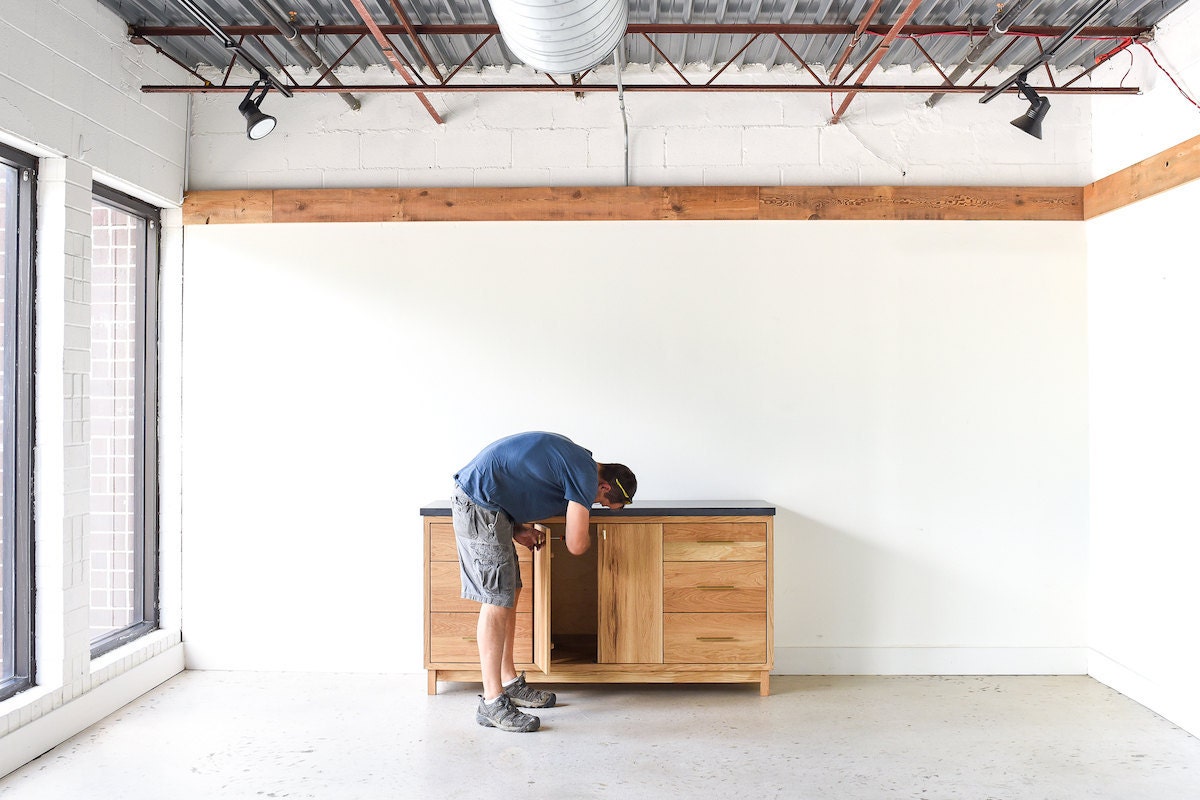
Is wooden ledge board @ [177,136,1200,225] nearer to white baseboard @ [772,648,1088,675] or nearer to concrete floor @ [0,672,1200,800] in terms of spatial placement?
white baseboard @ [772,648,1088,675]

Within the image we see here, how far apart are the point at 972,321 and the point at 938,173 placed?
860 mm

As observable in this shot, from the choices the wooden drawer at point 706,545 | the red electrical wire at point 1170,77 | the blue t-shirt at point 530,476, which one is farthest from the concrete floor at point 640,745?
the red electrical wire at point 1170,77

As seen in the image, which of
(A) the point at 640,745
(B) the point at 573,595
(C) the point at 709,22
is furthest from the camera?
(B) the point at 573,595

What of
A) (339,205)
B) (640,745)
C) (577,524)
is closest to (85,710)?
(577,524)

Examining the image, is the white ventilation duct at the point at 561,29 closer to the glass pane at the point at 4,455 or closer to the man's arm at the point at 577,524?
the man's arm at the point at 577,524

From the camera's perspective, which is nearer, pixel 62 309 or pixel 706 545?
pixel 62 309

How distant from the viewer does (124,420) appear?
14.6ft

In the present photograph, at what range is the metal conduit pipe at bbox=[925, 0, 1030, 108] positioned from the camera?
3670 millimetres

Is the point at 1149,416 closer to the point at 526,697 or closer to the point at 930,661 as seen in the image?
the point at 930,661

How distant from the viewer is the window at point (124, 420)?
14.2 feet

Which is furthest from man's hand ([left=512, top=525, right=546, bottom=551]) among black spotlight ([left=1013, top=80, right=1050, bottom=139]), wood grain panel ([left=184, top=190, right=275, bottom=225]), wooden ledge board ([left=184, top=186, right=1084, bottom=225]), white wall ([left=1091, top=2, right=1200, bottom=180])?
white wall ([left=1091, top=2, right=1200, bottom=180])

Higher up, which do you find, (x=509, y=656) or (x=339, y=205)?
(x=339, y=205)

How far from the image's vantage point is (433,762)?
11.0 ft

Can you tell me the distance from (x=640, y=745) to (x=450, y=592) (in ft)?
3.88
